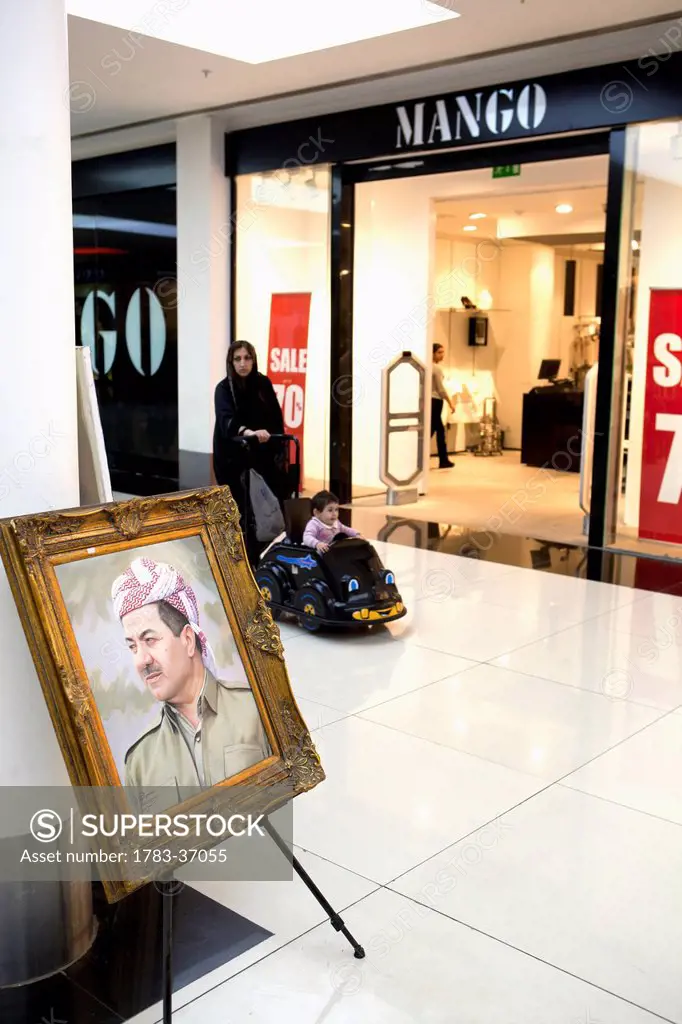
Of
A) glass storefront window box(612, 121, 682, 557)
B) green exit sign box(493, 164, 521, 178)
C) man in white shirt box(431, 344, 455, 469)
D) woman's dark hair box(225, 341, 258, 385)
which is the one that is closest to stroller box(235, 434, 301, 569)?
woman's dark hair box(225, 341, 258, 385)

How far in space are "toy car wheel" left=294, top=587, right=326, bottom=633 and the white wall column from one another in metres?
2.92

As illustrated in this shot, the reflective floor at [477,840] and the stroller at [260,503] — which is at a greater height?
the stroller at [260,503]

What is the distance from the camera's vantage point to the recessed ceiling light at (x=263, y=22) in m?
6.99

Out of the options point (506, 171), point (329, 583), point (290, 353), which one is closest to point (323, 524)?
point (329, 583)

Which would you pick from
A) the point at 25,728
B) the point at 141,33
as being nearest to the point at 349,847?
the point at 25,728

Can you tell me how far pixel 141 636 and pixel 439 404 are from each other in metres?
10.9

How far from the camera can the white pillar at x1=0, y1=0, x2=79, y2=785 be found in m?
2.38

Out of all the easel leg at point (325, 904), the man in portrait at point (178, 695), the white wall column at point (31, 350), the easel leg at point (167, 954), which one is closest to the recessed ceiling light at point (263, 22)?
the white wall column at point (31, 350)

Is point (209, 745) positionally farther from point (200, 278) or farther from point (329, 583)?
point (200, 278)

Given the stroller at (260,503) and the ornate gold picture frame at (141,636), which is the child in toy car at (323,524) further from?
the ornate gold picture frame at (141,636)

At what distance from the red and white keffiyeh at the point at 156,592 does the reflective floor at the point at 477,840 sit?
2.93 feet

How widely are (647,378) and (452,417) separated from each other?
22.6ft

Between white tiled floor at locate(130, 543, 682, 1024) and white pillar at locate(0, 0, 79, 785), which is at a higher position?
white pillar at locate(0, 0, 79, 785)

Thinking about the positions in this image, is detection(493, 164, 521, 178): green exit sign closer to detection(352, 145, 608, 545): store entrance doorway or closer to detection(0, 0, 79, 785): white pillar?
detection(352, 145, 608, 545): store entrance doorway
